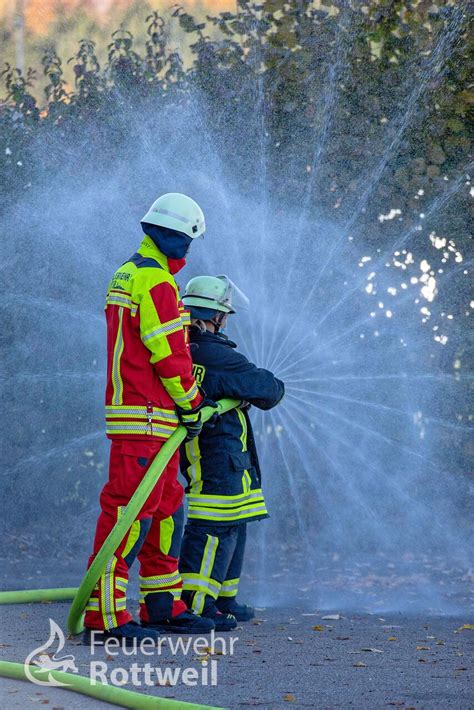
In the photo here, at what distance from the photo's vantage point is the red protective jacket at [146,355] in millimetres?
5379

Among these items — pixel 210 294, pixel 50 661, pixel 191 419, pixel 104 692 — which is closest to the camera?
Answer: pixel 104 692

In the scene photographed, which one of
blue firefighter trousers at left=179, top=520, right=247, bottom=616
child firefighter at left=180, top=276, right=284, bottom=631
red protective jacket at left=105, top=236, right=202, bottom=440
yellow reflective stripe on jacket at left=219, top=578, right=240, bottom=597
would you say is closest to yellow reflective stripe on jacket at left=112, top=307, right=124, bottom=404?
red protective jacket at left=105, top=236, right=202, bottom=440

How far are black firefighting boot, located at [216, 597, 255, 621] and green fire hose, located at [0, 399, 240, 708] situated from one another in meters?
0.94

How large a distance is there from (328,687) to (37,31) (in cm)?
686

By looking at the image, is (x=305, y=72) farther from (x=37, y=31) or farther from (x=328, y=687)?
(x=328, y=687)

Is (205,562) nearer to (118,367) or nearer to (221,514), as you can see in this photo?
(221,514)

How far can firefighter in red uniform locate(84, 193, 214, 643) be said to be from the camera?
17.5 ft

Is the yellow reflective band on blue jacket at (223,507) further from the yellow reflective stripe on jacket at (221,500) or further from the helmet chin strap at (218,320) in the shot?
the helmet chin strap at (218,320)

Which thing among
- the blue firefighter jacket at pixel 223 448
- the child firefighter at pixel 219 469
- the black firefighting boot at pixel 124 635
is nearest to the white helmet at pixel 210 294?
the child firefighter at pixel 219 469

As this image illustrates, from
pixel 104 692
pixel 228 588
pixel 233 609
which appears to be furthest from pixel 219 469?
pixel 104 692

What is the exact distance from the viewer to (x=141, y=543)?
5383mm

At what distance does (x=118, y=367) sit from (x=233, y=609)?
1.55 meters

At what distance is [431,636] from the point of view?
5797 mm

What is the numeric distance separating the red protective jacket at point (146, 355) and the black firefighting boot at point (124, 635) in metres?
0.86
